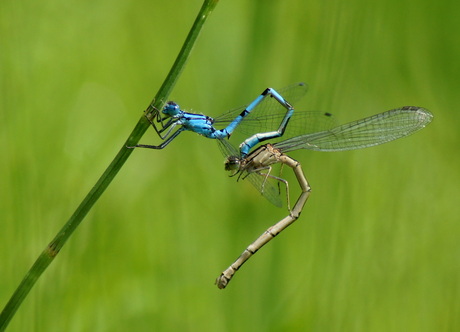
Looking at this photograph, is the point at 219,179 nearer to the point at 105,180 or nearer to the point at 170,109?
the point at 170,109

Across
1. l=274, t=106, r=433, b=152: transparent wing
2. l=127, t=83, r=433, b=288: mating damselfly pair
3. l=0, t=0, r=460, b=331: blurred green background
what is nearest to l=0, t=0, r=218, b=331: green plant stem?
l=0, t=0, r=460, b=331: blurred green background

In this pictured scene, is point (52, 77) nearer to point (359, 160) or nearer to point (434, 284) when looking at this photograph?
point (359, 160)

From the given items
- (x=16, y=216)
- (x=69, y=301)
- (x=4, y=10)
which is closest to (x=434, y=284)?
(x=69, y=301)

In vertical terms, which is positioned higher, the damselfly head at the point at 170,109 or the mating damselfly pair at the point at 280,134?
the damselfly head at the point at 170,109

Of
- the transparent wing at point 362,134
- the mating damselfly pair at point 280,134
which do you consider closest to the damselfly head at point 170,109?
the mating damselfly pair at point 280,134

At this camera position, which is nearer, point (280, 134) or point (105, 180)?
point (105, 180)

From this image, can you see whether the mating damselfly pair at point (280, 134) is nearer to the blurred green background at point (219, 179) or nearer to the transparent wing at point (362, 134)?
the transparent wing at point (362, 134)

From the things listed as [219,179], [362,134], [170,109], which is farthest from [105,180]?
[219,179]
